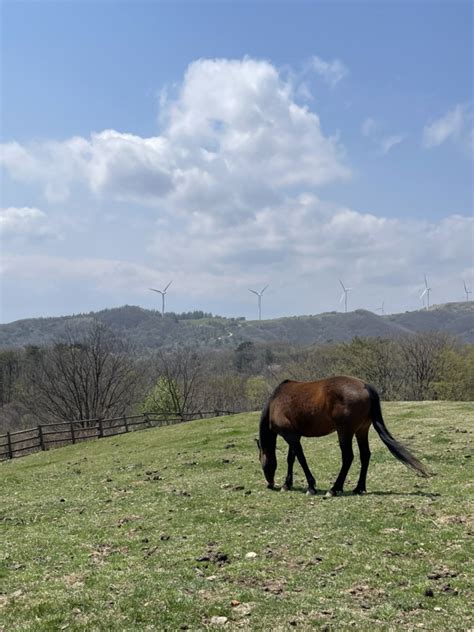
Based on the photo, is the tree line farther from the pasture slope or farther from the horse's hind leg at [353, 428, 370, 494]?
the horse's hind leg at [353, 428, 370, 494]

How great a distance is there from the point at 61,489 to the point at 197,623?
13022 mm

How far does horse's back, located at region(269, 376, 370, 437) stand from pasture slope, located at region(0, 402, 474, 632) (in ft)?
5.52

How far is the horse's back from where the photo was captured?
487 inches

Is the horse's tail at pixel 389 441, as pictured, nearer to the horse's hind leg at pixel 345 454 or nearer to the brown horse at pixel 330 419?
the brown horse at pixel 330 419

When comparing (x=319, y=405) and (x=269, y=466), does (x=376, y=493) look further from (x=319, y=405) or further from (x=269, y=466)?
(x=269, y=466)

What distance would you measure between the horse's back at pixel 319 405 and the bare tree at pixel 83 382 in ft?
170

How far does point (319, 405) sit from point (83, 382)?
54.5 meters

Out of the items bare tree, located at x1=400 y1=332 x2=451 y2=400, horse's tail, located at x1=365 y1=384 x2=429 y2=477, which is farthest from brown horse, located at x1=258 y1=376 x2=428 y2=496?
bare tree, located at x1=400 y1=332 x2=451 y2=400

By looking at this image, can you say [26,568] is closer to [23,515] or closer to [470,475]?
[23,515]

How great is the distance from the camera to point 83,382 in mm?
63250

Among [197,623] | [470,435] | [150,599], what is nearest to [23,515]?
[150,599]

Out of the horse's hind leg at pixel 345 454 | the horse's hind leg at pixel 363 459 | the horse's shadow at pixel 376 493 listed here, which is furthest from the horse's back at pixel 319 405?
the horse's shadow at pixel 376 493

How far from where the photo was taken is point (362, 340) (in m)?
75.1

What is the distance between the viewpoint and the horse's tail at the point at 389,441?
39.1 feet
